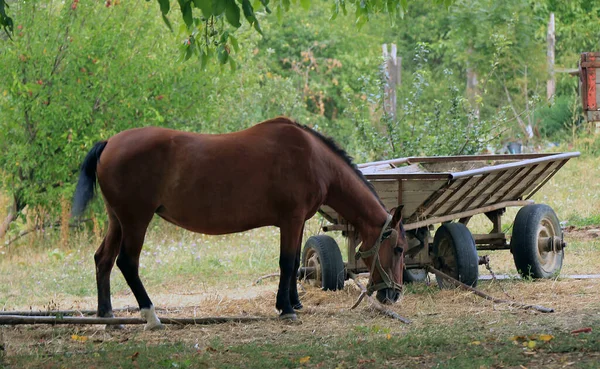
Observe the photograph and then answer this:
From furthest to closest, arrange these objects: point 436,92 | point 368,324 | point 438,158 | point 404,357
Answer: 1. point 436,92
2. point 438,158
3. point 368,324
4. point 404,357

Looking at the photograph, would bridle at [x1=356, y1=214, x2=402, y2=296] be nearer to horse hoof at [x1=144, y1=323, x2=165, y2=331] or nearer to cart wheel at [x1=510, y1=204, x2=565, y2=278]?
horse hoof at [x1=144, y1=323, x2=165, y2=331]

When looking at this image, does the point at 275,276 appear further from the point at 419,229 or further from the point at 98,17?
the point at 98,17

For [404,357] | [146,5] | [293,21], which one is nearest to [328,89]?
[293,21]

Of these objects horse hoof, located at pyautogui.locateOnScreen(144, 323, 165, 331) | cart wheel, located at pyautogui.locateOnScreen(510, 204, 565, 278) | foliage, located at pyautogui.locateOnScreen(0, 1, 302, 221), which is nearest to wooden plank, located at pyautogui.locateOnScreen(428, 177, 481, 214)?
cart wheel, located at pyautogui.locateOnScreen(510, 204, 565, 278)

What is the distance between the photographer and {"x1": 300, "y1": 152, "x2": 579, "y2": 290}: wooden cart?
7949mm

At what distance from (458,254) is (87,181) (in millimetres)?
3390

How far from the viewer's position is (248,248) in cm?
1205

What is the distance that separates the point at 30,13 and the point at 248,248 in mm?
4497

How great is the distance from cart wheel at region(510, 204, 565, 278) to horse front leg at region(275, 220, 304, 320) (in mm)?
2590

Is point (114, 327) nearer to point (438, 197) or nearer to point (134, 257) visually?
point (134, 257)

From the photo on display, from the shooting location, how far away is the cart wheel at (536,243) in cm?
877

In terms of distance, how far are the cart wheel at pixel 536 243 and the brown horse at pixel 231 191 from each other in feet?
5.86

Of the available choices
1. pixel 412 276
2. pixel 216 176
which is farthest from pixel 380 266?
pixel 412 276

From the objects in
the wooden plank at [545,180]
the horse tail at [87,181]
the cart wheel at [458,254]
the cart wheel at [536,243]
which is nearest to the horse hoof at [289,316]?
the cart wheel at [458,254]
